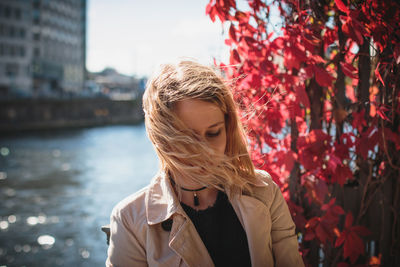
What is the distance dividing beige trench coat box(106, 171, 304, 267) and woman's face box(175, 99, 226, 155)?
0.26 meters

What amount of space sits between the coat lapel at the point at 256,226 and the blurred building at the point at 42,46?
46.5 metres

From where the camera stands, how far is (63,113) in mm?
41719

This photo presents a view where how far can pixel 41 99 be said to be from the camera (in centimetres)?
3862

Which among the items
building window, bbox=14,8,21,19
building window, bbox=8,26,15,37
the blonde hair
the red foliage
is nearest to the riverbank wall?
building window, bbox=8,26,15,37

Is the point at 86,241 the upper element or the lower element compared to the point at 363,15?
lower

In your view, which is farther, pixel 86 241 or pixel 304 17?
pixel 86 241

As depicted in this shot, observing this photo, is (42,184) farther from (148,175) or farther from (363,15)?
(363,15)

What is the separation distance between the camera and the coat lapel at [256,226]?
1.43 metres

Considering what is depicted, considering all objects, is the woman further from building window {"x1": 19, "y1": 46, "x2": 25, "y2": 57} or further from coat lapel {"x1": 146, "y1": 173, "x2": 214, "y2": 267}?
building window {"x1": 19, "y1": 46, "x2": 25, "y2": 57}

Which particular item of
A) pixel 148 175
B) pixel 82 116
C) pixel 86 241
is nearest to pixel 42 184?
pixel 148 175

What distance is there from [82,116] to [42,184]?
29.7 metres

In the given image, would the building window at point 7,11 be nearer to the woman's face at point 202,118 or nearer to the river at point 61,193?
the river at point 61,193

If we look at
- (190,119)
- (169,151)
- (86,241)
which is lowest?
(86,241)

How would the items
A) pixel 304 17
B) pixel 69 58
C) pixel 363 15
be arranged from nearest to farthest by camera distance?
pixel 363 15
pixel 304 17
pixel 69 58
